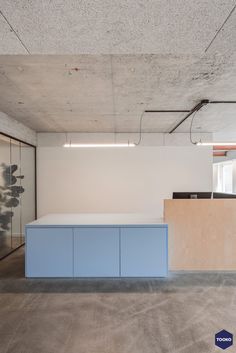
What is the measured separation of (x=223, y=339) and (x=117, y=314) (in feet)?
3.57

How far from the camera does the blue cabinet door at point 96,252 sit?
11.9ft

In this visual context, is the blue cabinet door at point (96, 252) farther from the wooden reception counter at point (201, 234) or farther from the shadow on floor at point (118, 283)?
the wooden reception counter at point (201, 234)

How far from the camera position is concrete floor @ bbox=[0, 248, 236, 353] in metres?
2.25

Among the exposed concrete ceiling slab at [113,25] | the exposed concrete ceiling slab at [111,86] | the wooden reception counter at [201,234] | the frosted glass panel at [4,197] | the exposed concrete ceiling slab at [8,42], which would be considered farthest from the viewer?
the frosted glass panel at [4,197]

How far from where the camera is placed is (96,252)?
365cm

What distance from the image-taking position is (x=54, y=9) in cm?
143

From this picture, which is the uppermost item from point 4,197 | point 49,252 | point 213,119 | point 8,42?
point 213,119

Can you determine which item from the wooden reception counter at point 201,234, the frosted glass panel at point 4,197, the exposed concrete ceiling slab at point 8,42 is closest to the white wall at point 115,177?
the frosted glass panel at point 4,197

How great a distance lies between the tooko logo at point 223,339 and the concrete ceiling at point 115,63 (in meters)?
2.56

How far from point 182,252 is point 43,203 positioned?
13.6ft

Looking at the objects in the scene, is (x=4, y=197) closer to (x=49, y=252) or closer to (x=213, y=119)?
(x=49, y=252)

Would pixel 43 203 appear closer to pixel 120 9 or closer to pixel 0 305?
pixel 0 305

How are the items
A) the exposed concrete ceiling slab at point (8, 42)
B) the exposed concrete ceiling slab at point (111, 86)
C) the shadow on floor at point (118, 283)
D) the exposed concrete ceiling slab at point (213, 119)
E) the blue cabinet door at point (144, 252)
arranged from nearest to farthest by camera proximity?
the exposed concrete ceiling slab at point (8, 42)
the exposed concrete ceiling slab at point (111, 86)
the shadow on floor at point (118, 283)
the blue cabinet door at point (144, 252)
the exposed concrete ceiling slab at point (213, 119)

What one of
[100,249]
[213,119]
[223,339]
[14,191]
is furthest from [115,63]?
[14,191]
